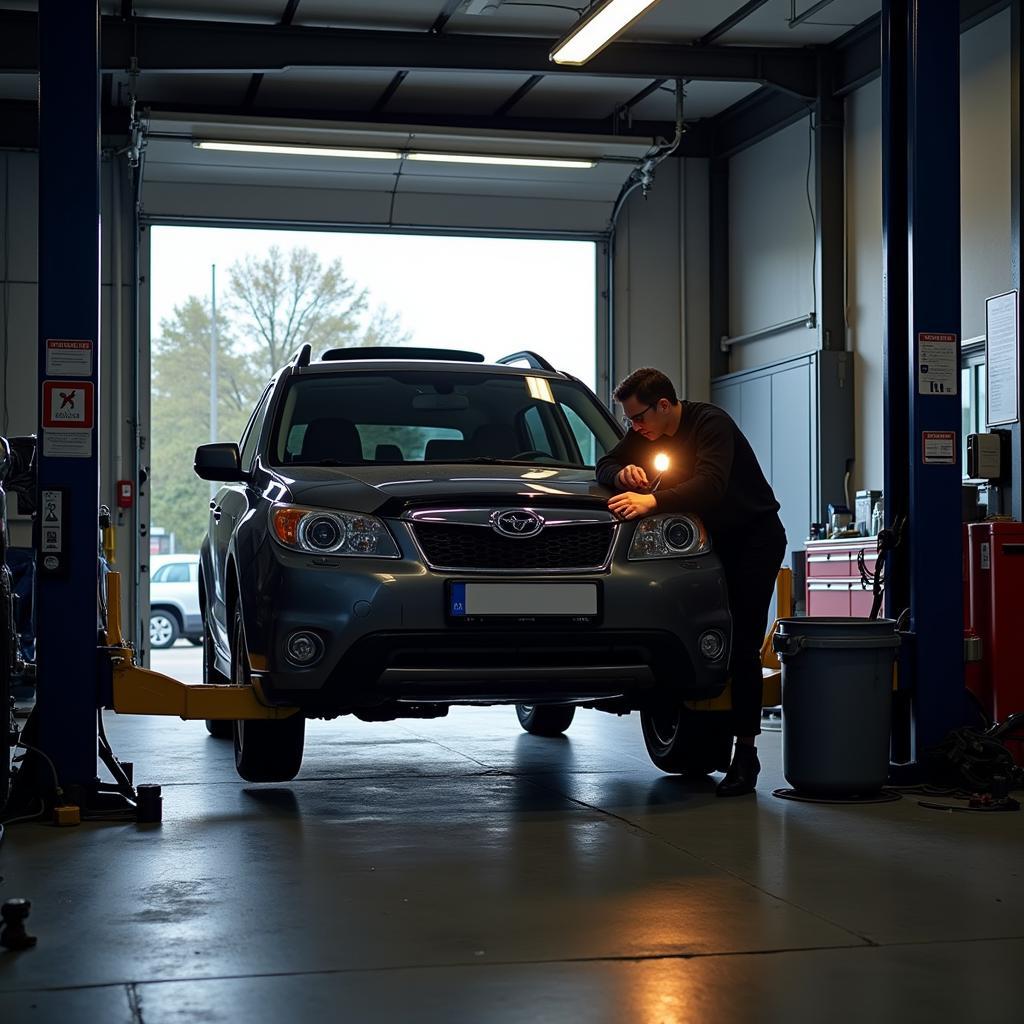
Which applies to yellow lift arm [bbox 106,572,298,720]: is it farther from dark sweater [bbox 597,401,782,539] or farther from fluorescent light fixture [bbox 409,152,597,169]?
fluorescent light fixture [bbox 409,152,597,169]

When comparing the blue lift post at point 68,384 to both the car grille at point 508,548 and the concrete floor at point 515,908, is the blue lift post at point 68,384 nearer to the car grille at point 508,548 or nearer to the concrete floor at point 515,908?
the concrete floor at point 515,908

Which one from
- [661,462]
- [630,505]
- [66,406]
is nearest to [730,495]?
[661,462]

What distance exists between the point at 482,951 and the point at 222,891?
1006 millimetres

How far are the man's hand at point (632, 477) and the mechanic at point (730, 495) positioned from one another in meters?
0.03

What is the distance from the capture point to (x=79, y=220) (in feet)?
18.1

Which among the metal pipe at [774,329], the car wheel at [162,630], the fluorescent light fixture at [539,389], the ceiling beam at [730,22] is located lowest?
the car wheel at [162,630]

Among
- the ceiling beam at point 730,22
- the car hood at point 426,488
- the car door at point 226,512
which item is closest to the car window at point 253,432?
the car door at point 226,512

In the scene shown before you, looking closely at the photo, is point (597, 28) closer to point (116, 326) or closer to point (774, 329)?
point (774, 329)

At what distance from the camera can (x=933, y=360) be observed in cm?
632

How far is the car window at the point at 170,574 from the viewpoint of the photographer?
2258 cm

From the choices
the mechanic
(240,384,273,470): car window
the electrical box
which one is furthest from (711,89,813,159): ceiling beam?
the mechanic

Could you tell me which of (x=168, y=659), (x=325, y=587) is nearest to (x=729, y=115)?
(x=168, y=659)

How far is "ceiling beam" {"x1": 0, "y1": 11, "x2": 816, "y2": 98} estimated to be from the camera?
12.6m

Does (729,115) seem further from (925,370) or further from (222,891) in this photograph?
(222,891)
